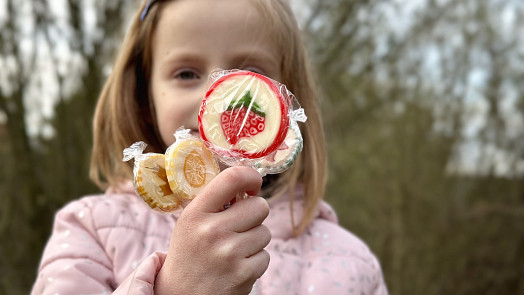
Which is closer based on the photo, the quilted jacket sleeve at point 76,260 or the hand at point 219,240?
the hand at point 219,240

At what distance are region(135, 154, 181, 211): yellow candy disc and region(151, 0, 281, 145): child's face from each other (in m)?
0.35

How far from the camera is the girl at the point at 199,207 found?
0.96 m

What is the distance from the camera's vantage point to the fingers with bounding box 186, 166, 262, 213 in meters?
0.94

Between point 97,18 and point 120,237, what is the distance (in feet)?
10.2

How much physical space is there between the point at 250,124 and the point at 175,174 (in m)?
0.19

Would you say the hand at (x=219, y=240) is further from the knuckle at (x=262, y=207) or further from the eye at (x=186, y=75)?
the eye at (x=186, y=75)

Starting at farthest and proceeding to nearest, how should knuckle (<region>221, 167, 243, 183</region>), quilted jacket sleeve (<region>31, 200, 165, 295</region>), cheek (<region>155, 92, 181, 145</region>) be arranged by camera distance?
cheek (<region>155, 92, 181, 145</region>), quilted jacket sleeve (<region>31, 200, 165, 295</region>), knuckle (<region>221, 167, 243, 183</region>)

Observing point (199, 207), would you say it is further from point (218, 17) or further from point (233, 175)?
point (218, 17)

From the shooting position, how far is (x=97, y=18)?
160 inches

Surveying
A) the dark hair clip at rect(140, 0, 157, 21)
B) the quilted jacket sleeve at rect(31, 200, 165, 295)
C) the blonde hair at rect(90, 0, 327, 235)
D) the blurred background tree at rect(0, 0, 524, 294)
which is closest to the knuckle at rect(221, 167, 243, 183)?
the quilted jacket sleeve at rect(31, 200, 165, 295)

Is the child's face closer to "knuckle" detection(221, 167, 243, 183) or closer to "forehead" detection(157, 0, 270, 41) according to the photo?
"forehead" detection(157, 0, 270, 41)

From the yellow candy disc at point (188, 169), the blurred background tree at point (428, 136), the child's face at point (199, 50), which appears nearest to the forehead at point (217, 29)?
the child's face at point (199, 50)

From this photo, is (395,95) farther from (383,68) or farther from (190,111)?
(190,111)

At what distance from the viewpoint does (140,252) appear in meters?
1.46
